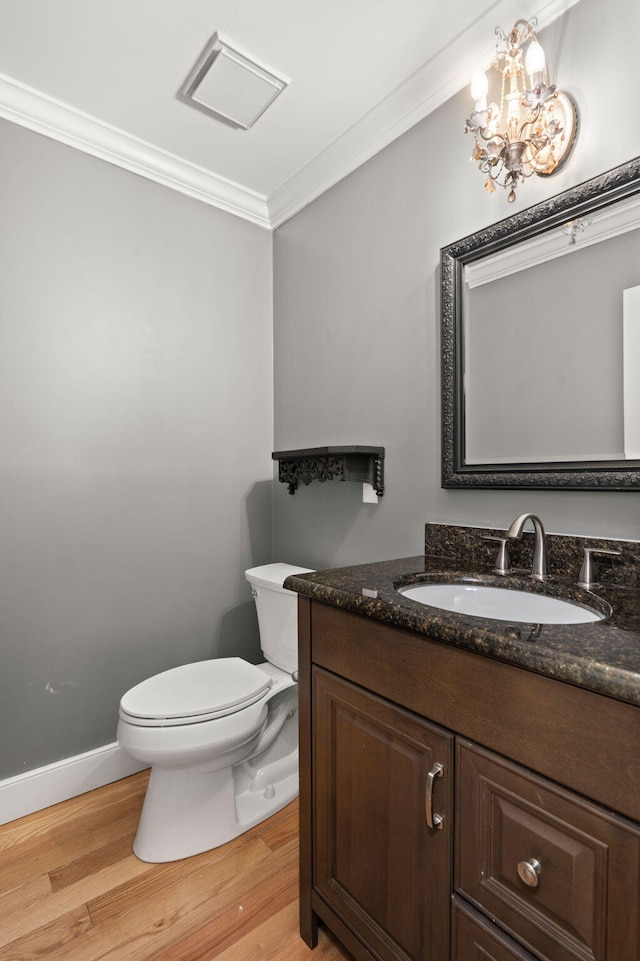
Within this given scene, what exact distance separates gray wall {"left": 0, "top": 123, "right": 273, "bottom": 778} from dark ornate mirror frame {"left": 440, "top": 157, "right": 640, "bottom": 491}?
3.33 feet

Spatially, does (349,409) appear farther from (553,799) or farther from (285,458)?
(553,799)

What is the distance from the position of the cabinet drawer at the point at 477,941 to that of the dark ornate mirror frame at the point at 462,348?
35.0 inches

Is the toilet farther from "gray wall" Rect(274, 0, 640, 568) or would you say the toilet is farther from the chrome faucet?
the chrome faucet

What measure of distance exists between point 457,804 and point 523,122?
150 centimetres

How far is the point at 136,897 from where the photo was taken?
52.6 inches

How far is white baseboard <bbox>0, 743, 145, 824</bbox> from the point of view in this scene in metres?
1.65

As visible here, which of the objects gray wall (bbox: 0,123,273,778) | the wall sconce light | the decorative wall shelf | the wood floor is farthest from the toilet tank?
the wall sconce light

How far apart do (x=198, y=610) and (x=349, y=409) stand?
41.1 inches

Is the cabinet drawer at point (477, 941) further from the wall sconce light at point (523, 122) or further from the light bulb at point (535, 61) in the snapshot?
the light bulb at point (535, 61)

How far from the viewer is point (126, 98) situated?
1671 millimetres

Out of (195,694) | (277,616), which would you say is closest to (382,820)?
(195,694)

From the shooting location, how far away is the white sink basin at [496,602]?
3.50 feet

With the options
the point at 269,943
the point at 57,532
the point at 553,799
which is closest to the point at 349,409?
the point at 57,532

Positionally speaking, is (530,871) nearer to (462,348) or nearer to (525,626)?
(525,626)
